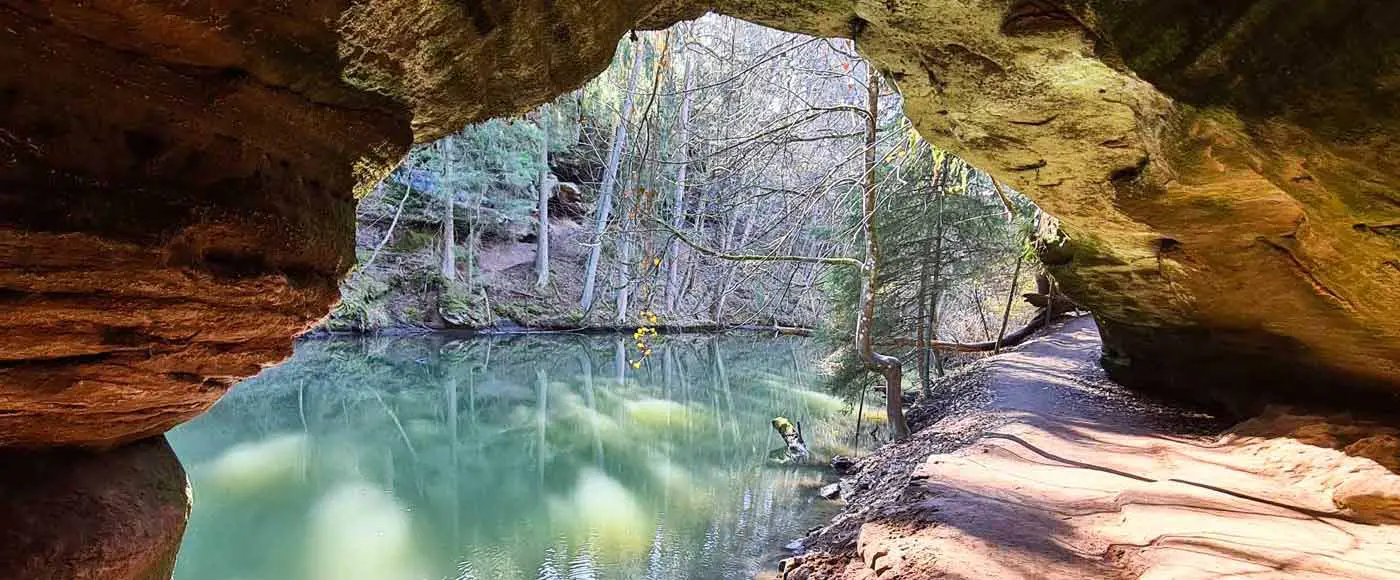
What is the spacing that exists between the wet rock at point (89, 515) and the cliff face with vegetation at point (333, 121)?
13 cm

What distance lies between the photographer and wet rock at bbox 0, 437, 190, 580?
90.1 inches

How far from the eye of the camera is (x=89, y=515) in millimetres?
2494

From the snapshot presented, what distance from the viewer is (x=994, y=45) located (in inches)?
129

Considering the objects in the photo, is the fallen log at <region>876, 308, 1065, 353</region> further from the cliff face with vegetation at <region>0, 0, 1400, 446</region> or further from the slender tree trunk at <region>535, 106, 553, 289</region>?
the slender tree trunk at <region>535, 106, 553, 289</region>

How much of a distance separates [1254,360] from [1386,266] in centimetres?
317

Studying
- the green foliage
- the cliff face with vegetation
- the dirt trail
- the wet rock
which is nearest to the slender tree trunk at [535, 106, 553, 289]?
the green foliage

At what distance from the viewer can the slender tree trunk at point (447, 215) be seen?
67.7 feet

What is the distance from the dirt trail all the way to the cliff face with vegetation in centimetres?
116

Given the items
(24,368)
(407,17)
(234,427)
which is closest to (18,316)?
(24,368)

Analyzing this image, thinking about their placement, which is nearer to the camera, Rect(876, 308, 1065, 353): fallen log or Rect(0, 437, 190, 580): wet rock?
Rect(0, 437, 190, 580): wet rock

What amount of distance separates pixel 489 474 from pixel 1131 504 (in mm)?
7639

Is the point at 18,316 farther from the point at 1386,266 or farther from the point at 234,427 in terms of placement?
the point at 234,427

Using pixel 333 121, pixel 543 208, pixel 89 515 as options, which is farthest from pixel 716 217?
pixel 89 515

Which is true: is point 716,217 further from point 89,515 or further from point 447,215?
point 89,515
